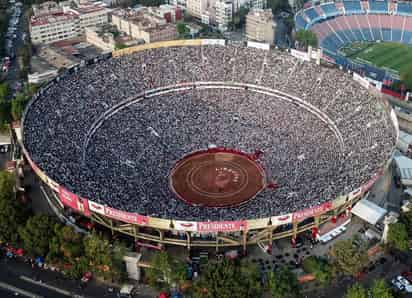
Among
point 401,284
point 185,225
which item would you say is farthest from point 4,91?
point 401,284

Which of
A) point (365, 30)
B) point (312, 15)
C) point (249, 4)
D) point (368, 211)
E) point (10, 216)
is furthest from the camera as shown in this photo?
point (249, 4)

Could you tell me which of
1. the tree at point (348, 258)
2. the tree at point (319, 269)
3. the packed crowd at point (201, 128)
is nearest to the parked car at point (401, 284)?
the tree at point (348, 258)

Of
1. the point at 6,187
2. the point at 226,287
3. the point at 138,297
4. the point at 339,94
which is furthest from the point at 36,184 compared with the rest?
the point at 339,94

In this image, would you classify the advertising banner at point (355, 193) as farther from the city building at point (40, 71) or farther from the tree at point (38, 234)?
the city building at point (40, 71)

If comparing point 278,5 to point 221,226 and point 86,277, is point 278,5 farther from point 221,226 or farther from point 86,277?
point 86,277

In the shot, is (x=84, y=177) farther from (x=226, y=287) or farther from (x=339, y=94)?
(x=339, y=94)

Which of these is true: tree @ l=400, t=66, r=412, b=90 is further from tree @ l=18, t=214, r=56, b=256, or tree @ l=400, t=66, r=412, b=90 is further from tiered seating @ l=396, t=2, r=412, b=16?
tree @ l=18, t=214, r=56, b=256

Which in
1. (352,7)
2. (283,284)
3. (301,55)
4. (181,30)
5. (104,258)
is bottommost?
(283,284)

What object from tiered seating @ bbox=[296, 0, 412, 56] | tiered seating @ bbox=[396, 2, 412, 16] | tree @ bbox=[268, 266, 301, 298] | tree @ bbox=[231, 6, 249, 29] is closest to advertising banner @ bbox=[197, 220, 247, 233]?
tree @ bbox=[268, 266, 301, 298]
